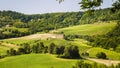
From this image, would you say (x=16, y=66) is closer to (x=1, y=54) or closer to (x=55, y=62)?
(x=55, y=62)

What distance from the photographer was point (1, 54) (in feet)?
503

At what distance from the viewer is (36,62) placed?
434 feet

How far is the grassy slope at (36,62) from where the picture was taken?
12431 cm

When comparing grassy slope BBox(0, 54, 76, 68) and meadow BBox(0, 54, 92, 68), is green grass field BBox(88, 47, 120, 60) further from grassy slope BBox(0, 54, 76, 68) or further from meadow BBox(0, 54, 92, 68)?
grassy slope BBox(0, 54, 76, 68)

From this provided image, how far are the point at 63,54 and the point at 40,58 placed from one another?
43.2 feet

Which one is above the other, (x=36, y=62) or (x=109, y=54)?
(x=109, y=54)

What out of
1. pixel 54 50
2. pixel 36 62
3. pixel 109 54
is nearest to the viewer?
pixel 36 62

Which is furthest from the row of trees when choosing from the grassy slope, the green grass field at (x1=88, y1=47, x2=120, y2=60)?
the grassy slope

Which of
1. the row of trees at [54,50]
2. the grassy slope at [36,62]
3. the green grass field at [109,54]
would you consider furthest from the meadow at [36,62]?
the green grass field at [109,54]

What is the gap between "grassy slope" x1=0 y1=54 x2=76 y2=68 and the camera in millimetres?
124312

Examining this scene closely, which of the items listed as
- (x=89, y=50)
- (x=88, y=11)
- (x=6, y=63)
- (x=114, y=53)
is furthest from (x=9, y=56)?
(x=88, y=11)

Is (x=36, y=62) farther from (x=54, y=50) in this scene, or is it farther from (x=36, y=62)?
(x=54, y=50)

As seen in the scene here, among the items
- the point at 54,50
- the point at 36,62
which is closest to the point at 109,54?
the point at 54,50

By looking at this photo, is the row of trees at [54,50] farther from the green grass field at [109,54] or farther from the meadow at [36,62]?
the meadow at [36,62]
